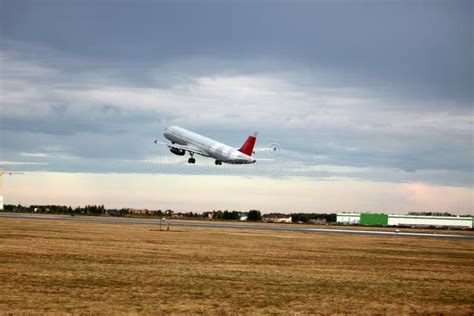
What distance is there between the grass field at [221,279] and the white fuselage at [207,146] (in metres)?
54.3

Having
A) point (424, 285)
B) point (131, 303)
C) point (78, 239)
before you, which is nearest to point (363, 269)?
point (424, 285)

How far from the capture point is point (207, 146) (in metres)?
130

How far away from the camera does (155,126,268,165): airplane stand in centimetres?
12550

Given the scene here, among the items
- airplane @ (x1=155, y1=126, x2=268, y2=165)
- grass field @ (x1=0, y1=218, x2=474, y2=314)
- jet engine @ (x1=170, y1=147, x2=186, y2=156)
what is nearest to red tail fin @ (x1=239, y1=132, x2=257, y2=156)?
airplane @ (x1=155, y1=126, x2=268, y2=165)

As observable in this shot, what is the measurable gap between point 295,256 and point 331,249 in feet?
40.9

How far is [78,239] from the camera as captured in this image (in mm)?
75438

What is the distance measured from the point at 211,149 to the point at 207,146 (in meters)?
1.57

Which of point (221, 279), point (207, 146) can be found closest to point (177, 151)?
point (207, 146)

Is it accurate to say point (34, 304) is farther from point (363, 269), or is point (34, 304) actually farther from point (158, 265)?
point (363, 269)

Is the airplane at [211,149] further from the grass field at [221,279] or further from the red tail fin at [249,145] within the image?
the grass field at [221,279]

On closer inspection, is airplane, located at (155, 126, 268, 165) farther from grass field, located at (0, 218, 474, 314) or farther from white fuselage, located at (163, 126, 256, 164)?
grass field, located at (0, 218, 474, 314)

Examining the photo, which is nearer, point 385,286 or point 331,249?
point 385,286

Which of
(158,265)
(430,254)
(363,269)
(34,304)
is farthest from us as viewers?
(430,254)

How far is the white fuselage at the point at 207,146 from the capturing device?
4931 inches
